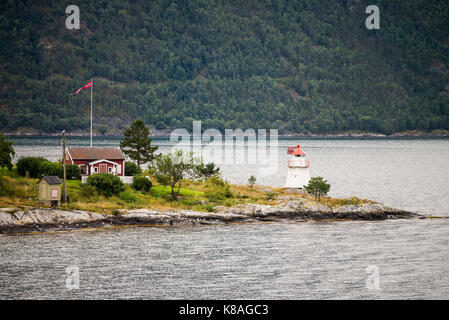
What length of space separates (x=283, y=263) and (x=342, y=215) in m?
24.4

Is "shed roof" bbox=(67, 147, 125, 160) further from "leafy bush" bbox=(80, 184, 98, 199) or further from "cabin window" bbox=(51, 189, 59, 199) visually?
"cabin window" bbox=(51, 189, 59, 199)

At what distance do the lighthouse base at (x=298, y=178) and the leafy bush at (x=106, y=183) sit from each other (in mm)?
28928

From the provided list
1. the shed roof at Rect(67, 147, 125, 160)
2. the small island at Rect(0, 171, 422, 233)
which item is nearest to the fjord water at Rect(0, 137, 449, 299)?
the small island at Rect(0, 171, 422, 233)

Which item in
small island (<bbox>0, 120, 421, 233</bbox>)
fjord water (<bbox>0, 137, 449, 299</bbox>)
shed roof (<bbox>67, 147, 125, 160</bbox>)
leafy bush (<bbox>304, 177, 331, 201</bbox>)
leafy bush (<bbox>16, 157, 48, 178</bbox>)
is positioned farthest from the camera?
leafy bush (<bbox>304, 177, 331, 201</bbox>)

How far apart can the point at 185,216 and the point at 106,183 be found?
1006cm

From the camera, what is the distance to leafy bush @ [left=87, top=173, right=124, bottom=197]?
76375 mm

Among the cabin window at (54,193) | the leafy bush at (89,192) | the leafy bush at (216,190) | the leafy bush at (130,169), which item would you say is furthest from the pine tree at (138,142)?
the cabin window at (54,193)

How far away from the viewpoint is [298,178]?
95688 millimetres

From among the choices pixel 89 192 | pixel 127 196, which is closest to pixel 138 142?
pixel 127 196

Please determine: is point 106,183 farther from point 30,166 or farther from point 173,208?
point 30,166

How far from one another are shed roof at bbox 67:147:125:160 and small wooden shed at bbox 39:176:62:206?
10.5m
